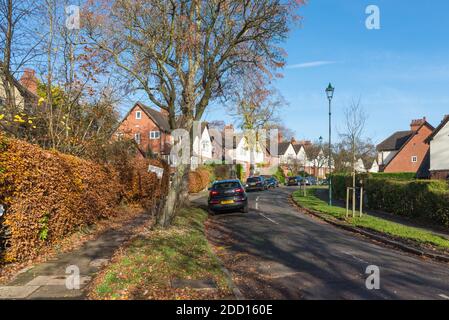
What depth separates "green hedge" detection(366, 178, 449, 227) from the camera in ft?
49.9

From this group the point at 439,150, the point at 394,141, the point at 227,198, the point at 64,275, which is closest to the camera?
the point at 64,275

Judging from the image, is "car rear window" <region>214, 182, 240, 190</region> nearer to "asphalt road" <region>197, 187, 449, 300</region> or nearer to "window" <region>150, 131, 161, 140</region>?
"asphalt road" <region>197, 187, 449, 300</region>

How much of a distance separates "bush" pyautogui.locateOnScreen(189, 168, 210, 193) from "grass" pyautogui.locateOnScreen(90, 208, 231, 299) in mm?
23163

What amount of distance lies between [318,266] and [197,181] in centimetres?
2827

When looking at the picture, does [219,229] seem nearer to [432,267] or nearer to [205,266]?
[205,266]

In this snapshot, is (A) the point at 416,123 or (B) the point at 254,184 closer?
(B) the point at 254,184

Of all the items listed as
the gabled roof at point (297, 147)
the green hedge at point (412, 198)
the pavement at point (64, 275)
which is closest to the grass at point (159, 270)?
the pavement at point (64, 275)

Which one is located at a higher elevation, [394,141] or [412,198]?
[394,141]

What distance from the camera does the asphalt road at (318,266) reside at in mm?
6520

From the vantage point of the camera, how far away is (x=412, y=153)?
54719mm

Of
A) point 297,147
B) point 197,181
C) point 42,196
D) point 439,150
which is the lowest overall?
point 197,181

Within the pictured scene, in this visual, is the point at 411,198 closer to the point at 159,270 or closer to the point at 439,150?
the point at 159,270

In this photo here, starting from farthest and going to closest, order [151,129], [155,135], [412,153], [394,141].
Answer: [394,141], [412,153], [151,129], [155,135]

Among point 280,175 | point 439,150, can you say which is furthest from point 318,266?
point 280,175
